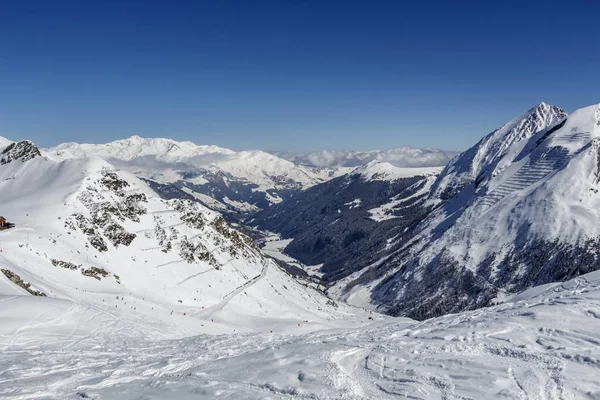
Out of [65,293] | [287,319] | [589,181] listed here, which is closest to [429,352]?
[65,293]

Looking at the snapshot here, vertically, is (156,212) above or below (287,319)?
above

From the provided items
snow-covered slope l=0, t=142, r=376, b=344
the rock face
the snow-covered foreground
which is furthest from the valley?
the rock face

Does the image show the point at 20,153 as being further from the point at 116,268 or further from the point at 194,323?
the point at 194,323

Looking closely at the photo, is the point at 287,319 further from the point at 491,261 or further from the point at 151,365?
the point at 491,261

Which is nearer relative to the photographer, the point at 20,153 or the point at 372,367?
the point at 372,367

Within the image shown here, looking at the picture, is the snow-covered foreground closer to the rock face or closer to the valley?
the valley

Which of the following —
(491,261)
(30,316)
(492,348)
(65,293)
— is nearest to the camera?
(492,348)

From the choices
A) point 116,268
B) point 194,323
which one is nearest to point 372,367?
point 194,323
